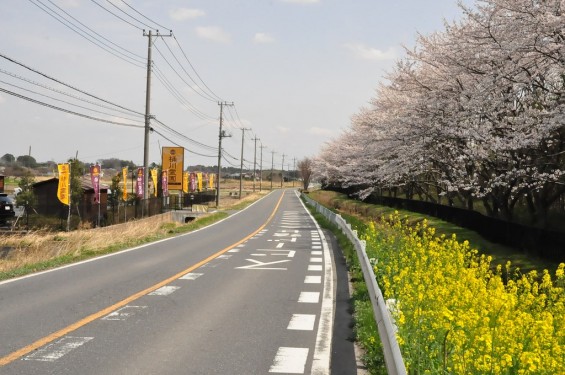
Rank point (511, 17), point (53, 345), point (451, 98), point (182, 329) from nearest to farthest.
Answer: point (53, 345) < point (182, 329) < point (511, 17) < point (451, 98)

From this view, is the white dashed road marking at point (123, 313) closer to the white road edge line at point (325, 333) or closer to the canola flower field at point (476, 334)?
the white road edge line at point (325, 333)

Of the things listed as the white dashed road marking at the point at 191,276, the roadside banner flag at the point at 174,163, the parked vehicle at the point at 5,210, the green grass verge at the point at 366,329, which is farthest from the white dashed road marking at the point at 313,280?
the roadside banner flag at the point at 174,163

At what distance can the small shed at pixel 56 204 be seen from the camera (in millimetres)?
35031

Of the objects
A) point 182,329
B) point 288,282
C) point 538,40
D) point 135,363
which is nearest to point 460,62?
point 538,40

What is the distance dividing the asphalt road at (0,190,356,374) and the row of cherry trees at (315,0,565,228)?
738 centimetres

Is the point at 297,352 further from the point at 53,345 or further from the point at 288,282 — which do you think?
the point at 288,282

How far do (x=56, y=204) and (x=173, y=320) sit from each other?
105 feet

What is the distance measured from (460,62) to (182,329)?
14.8 meters

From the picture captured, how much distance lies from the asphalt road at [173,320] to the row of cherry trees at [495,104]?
738 cm

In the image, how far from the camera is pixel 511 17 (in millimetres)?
14492

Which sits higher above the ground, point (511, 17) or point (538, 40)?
point (511, 17)

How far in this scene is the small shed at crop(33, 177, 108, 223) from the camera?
115ft

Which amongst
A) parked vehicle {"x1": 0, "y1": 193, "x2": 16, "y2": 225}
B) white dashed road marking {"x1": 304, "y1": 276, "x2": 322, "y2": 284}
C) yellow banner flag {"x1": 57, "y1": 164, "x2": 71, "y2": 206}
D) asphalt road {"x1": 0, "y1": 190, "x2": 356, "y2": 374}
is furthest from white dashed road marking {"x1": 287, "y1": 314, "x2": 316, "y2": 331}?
parked vehicle {"x1": 0, "y1": 193, "x2": 16, "y2": 225}

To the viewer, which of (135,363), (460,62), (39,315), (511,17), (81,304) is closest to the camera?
(135,363)
